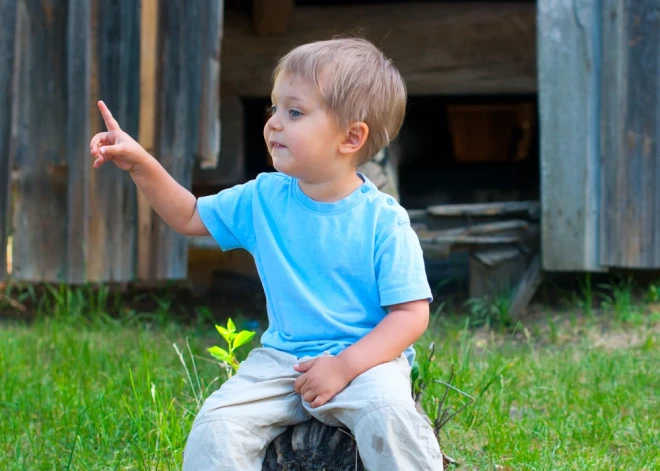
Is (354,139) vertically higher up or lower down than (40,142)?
higher up

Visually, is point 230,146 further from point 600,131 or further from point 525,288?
point 600,131

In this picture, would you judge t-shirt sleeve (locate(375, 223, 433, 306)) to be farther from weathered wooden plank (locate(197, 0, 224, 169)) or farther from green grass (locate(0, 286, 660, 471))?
weathered wooden plank (locate(197, 0, 224, 169))

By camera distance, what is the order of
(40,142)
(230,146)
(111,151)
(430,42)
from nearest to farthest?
(111,151), (40,142), (430,42), (230,146)

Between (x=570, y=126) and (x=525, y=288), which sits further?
(x=525, y=288)

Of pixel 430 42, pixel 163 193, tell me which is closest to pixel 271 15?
pixel 430 42

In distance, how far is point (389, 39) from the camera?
586 cm

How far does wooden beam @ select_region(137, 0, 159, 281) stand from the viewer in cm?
442

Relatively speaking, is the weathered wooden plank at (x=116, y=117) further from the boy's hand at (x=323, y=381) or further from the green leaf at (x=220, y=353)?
the boy's hand at (x=323, y=381)

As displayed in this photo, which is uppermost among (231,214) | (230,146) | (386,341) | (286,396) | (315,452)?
(231,214)

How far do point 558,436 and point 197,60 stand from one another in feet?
8.85

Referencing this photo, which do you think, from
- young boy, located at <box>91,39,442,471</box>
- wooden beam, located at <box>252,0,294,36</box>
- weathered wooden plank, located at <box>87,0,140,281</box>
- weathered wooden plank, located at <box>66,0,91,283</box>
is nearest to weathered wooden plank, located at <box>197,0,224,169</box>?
weathered wooden plank, located at <box>87,0,140,281</box>

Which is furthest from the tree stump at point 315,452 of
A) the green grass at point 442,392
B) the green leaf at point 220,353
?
the green grass at point 442,392

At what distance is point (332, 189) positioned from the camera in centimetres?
226

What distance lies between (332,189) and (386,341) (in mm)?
439
